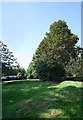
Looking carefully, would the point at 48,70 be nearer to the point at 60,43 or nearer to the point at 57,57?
the point at 57,57

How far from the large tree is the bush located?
3.26 metres

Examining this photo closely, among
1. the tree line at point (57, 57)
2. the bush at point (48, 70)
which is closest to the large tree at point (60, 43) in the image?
the tree line at point (57, 57)

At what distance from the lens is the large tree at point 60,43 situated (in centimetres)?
1852

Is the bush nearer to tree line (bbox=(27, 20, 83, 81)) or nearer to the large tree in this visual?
tree line (bbox=(27, 20, 83, 81))

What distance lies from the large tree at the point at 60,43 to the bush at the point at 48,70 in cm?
326

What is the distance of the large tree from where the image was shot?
18.5m

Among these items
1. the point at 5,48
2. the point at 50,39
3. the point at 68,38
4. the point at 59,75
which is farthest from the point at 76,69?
the point at 5,48

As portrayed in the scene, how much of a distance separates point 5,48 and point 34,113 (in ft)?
64.1

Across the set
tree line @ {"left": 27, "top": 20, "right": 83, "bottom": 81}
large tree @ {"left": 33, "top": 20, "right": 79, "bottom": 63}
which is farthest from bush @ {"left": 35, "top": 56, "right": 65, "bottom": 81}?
large tree @ {"left": 33, "top": 20, "right": 79, "bottom": 63}

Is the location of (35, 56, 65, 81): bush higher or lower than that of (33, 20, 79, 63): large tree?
lower

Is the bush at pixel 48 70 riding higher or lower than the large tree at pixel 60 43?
lower

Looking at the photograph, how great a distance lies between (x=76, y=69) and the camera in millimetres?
12961

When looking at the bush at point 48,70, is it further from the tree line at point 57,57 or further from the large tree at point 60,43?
the large tree at point 60,43

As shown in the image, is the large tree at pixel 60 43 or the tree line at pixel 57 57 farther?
the large tree at pixel 60 43
